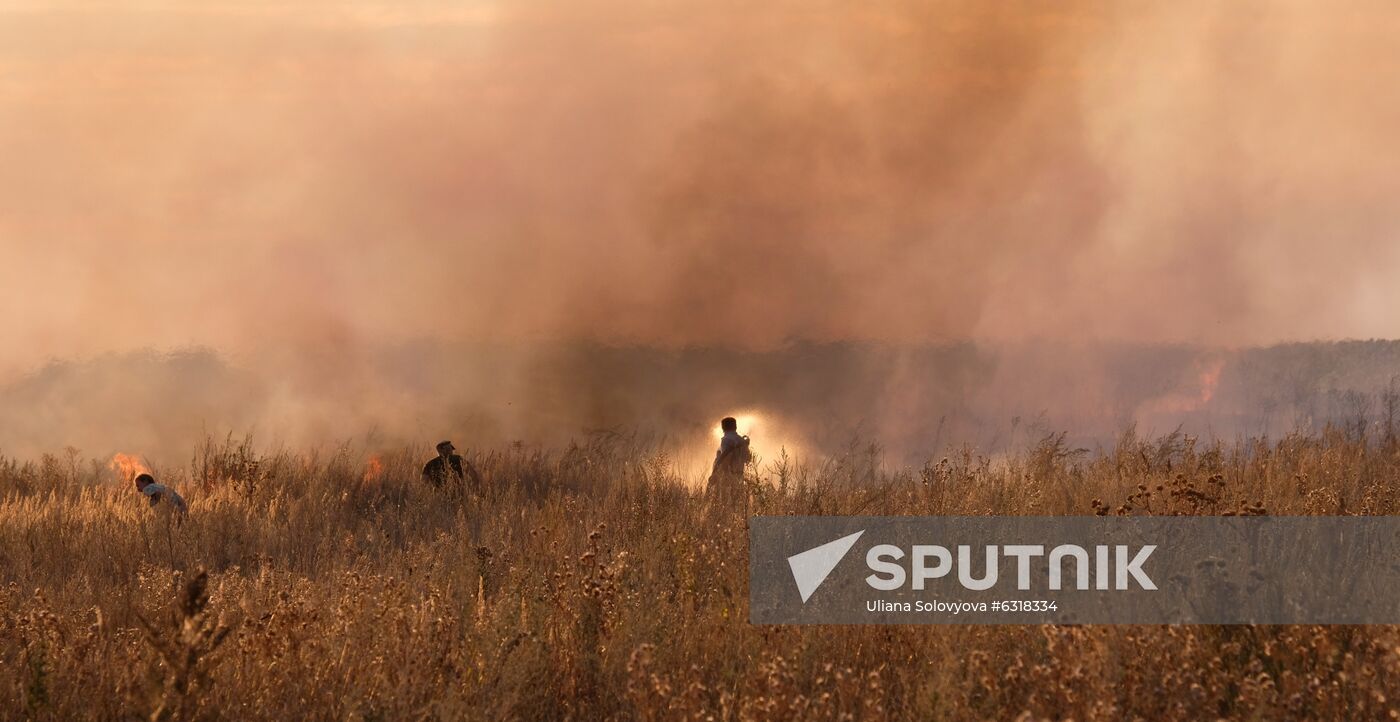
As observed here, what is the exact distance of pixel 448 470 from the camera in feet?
37.8

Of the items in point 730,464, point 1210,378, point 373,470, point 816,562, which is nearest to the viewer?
point 816,562

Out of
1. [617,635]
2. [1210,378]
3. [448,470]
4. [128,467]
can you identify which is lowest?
[617,635]

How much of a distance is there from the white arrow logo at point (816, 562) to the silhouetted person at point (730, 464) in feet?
7.31

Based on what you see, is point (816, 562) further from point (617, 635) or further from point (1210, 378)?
point (1210, 378)

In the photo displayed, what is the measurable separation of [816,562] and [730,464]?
16.8ft

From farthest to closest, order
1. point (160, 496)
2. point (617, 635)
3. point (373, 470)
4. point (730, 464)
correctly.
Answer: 1. point (373, 470)
2. point (730, 464)
3. point (160, 496)
4. point (617, 635)

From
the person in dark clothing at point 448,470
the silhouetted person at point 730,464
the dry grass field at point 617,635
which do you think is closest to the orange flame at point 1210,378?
the silhouetted person at point 730,464

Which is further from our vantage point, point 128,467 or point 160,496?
point 128,467

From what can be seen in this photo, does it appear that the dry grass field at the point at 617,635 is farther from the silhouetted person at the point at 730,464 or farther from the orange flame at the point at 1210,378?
the orange flame at the point at 1210,378

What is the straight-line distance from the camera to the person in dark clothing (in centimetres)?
1118

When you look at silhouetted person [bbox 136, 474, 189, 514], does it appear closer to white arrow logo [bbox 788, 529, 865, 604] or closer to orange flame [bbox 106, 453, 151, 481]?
orange flame [bbox 106, 453, 151, 481]

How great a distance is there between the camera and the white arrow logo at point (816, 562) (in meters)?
5.87

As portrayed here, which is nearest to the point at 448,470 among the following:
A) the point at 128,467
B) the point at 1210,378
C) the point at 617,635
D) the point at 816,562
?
the point at 128,467

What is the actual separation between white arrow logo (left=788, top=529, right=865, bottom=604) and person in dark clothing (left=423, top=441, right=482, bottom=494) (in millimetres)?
5126
